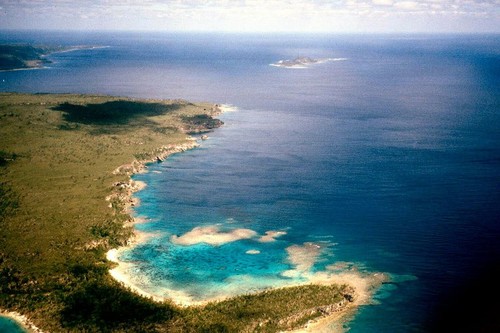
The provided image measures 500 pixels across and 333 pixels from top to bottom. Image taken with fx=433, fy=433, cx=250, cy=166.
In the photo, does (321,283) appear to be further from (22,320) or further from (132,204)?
(132,204)

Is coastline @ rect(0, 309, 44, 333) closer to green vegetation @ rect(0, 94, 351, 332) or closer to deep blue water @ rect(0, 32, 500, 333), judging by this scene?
green vegetation @ rect(0, 94, 351, 332)

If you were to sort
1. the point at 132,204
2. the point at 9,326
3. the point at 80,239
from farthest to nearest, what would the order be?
the point at 132,204, the point at 80,239, the point at 9,326

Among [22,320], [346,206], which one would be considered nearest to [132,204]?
[22,320]

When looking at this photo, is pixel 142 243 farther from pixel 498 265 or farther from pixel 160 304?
pixel 498 265

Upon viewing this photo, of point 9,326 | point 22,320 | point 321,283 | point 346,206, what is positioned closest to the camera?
point 9,326

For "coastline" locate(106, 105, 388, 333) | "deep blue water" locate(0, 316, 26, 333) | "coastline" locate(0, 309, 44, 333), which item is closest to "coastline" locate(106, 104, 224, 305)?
"coastline" locate(106, 105, 388, 333)

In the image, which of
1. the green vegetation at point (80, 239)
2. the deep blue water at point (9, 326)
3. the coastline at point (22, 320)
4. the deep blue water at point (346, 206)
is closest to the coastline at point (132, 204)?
the green vegetation at point (80, 239)

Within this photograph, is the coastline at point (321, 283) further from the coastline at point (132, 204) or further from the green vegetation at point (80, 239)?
the green vegetation at point (80, 239)

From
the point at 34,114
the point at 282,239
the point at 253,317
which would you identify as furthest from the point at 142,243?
the point at 34,114
